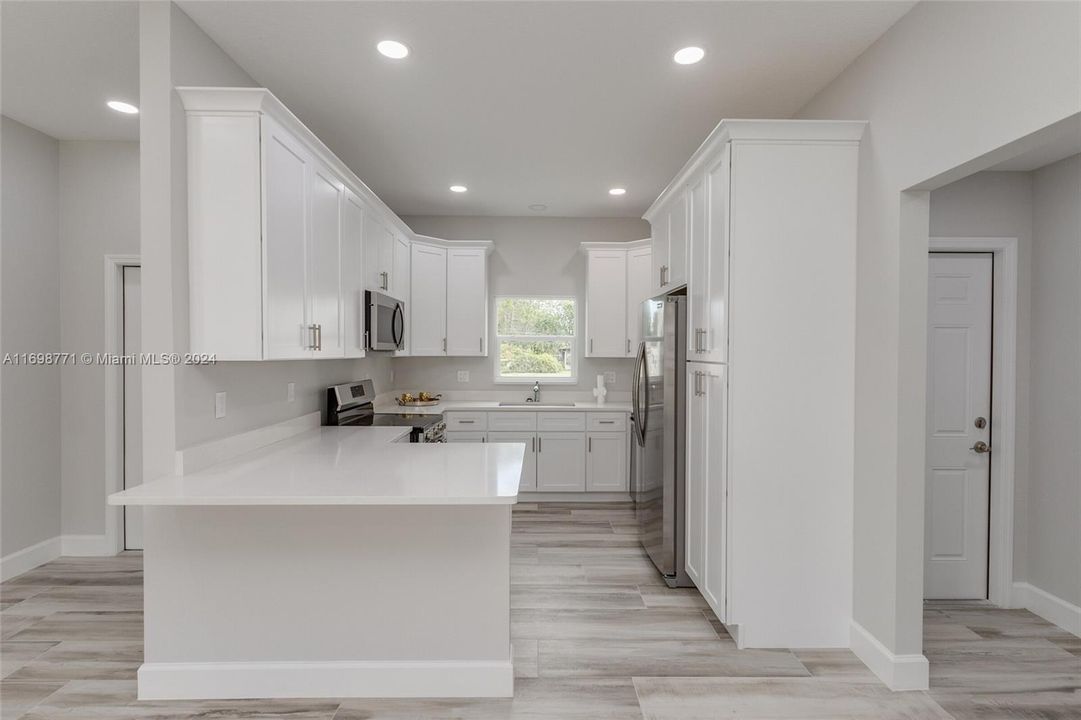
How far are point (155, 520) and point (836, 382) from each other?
3028 millimetres

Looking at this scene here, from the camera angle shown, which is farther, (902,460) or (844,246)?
(844,246)

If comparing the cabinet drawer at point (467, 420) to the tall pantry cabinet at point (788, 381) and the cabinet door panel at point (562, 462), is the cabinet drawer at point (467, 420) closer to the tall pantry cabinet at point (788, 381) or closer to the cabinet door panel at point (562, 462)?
the cabinet door panel at point (562, 462)

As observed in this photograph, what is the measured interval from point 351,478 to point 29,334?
289cm

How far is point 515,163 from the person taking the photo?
4.12m

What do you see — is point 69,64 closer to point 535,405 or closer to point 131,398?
point 131,398

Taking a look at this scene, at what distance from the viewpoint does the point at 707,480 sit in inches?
115

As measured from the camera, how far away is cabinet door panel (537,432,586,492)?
520 cm

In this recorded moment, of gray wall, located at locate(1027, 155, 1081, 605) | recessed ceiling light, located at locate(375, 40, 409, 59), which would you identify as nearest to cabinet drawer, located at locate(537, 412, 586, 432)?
gray wall, located at locate(1027, 155, 1081, 605)

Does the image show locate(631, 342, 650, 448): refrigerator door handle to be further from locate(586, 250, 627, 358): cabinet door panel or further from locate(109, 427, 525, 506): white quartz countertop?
locate(586, 250, 627, 358): cabinet door panel

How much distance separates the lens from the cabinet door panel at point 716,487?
105 inches

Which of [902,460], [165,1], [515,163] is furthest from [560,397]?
[165,1]

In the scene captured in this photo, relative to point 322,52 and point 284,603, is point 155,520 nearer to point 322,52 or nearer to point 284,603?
point 284,603

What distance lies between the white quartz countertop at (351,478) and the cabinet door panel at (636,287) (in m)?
2.86

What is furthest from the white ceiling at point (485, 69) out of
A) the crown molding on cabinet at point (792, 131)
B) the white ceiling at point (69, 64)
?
the crown molding on cabinet at point (792, 131)
